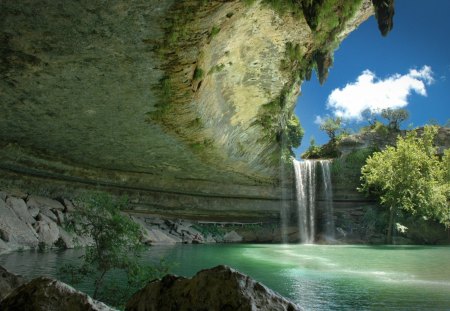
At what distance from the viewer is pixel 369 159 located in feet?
95.1

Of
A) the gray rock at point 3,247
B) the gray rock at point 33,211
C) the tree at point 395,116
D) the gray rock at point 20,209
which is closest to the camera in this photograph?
the gray rock at point 3,247

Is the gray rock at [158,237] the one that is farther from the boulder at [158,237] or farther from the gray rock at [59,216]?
the gray rock at [59,216]

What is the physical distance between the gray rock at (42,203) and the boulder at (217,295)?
17340 mm

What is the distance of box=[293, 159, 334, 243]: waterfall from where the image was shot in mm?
30484

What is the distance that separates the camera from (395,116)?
3534cm

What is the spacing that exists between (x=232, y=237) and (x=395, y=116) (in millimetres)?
19292

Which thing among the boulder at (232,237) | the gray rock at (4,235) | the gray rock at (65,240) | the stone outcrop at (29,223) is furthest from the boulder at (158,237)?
the gray rock at (4,235)

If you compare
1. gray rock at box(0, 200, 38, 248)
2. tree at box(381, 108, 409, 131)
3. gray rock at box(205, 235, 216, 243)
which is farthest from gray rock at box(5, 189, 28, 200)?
tree at box(381, 108, 409, 131)

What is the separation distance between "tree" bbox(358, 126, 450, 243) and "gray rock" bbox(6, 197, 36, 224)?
2256cm

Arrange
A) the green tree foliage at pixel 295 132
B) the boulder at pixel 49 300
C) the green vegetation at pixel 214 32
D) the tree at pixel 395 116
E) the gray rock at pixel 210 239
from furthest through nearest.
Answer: the green tree foliage at pixel 295 132 → the tree at pixel 395 116 → the gray rock at pixel 210 239 → the green vegetation at pixel 214 32 → the boulder at pixel 49 300

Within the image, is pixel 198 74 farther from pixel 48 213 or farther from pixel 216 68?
pixel 48 213

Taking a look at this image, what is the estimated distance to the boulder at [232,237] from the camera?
2967 cm

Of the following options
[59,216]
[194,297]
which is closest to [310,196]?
[59,216]

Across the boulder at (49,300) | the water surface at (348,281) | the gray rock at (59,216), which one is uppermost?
the gray rock at (59,216)
